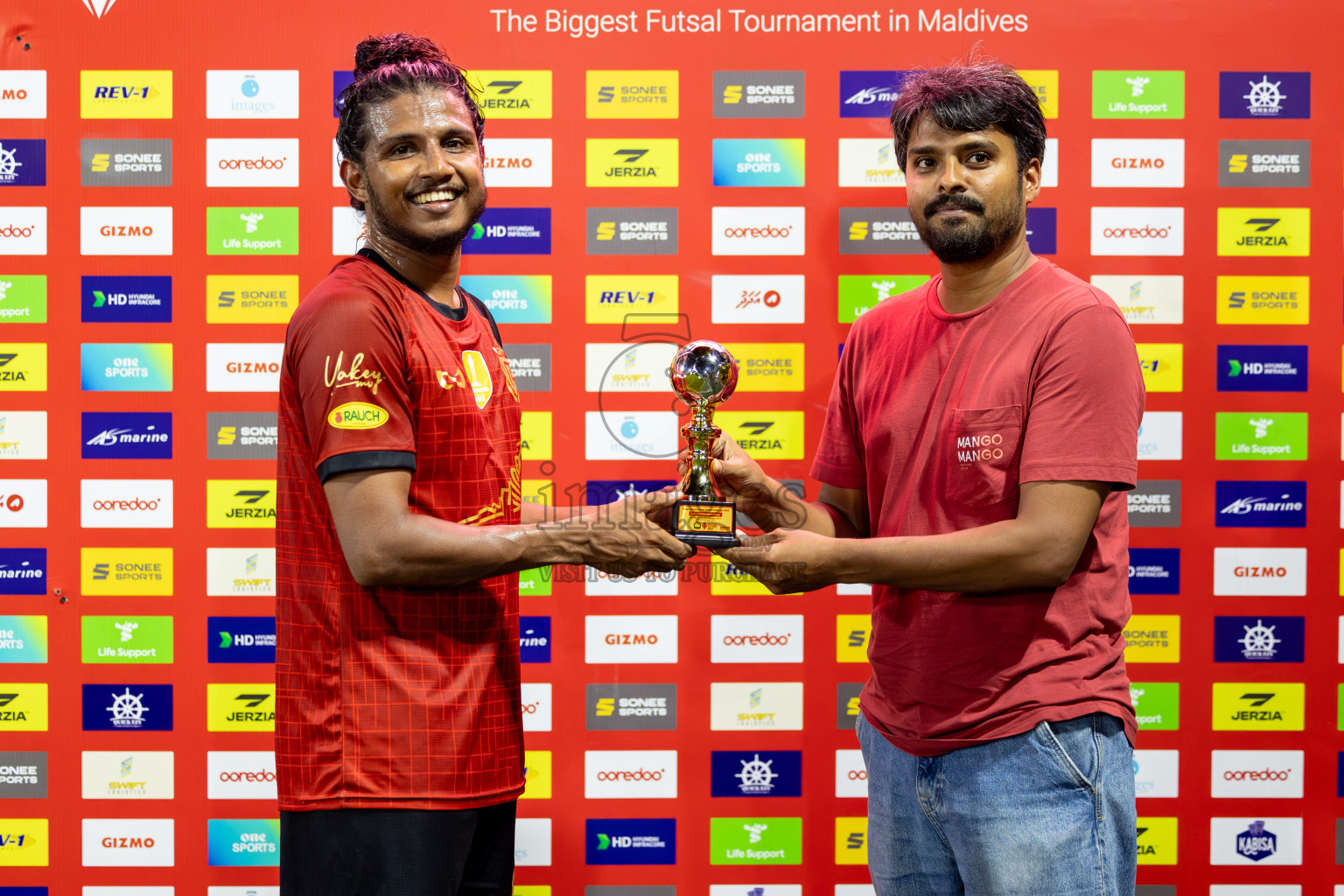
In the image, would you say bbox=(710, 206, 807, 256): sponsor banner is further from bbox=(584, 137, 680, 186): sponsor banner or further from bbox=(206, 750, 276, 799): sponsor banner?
bbox=(206, 750, 276, 799): sponsor banner

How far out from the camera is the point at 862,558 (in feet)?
5.73

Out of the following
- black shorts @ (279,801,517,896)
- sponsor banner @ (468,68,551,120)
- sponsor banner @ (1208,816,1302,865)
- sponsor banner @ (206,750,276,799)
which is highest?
sponsor banner @ (468,68,551,120)

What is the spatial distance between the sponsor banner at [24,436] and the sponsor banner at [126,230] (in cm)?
54

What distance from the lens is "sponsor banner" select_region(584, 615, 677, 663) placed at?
2.80 metres

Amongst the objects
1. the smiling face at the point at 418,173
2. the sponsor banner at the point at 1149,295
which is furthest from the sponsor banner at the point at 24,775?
the sponsor banner at the point at 1149,295

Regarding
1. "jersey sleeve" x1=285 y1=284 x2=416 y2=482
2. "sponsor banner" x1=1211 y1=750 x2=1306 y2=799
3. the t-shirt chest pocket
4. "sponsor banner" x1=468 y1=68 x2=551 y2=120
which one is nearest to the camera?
"jersey sleeve" x1=285 y1=284 x2=416 y2=482

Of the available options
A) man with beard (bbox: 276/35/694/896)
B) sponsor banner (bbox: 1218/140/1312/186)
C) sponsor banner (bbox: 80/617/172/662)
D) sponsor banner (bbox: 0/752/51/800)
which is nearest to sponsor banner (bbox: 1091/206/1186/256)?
sponsor banner (bbox: 1218/140/1312/186)

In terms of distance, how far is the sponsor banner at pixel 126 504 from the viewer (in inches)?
Result: 110

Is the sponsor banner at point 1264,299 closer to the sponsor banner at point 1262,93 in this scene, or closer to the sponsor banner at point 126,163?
the sponsor banner at point 1262,93

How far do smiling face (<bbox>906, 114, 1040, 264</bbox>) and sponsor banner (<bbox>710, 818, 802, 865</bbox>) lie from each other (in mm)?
1877

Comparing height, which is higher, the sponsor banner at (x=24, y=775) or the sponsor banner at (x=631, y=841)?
the sponsor banner at (x=24, y=775)

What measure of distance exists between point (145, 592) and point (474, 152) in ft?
6.20

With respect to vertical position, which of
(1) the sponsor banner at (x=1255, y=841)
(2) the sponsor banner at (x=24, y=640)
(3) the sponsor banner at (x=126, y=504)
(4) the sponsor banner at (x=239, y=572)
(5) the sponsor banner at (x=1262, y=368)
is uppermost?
(5) the sponsor banner at (x=1262, y=368)

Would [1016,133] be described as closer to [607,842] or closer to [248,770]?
[607,842]
